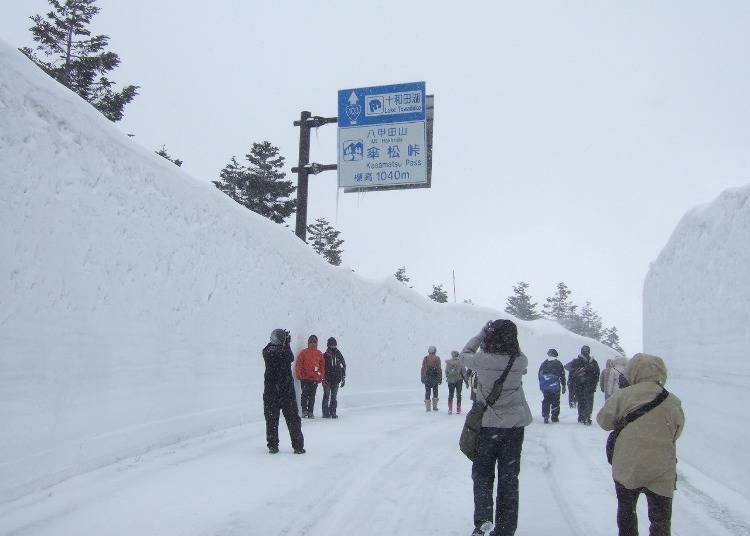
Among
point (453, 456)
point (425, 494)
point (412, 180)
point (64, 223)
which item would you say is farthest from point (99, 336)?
point (412, 180)

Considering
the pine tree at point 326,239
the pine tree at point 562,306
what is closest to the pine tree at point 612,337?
the pine tree at point 562,306

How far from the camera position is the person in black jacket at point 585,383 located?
1377 centimetres

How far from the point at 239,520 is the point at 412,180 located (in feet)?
34.3

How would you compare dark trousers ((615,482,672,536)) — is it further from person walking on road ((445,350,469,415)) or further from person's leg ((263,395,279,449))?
person walking on road ((445,350,469,415))

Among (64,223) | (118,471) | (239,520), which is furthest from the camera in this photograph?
(118,471)

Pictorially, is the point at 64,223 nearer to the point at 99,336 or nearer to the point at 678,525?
the point at 99,336

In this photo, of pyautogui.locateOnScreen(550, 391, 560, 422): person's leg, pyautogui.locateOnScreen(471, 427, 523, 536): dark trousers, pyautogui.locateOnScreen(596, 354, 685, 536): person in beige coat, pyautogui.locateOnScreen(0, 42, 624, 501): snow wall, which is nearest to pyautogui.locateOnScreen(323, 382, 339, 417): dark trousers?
pyautogui.locateOnScreen(0, 42, 624, 501): snow wall

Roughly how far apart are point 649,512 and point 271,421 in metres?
5.03

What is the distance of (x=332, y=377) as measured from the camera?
1277 cm

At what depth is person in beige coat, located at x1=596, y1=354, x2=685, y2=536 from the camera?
12.9 ft

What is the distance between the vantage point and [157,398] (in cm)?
788

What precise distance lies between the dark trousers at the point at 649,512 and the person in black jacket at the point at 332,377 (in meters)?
8.95

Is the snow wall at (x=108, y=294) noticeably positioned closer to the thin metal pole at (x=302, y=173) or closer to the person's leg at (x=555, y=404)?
the thin metal pole at (x=302, y=173)

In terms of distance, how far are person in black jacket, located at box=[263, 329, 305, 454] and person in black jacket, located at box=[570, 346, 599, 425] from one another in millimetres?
7949
